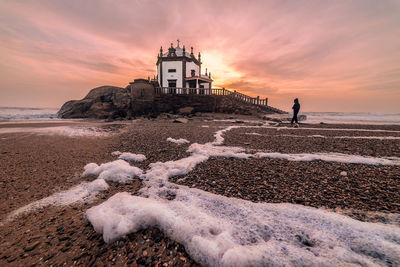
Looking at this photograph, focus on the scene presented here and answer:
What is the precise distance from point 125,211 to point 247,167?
2297mm

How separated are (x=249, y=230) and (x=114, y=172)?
103 inches

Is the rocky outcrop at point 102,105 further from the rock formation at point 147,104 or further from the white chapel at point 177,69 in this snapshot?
the white chapel at point 177,69

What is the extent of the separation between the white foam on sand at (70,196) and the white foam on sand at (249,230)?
2.07 ft

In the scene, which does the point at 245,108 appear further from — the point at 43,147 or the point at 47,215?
the point at 47,215

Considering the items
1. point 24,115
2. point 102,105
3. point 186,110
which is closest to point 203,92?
point 186,110

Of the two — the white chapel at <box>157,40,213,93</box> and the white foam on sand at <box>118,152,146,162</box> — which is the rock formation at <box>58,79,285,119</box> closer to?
the white chapel at <box>157,40,213,93</box>

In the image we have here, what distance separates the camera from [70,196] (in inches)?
95.0

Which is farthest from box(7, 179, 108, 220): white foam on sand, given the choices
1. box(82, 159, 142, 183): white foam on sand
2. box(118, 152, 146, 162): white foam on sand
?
box(118, 152, 146, 162): white foam on sand

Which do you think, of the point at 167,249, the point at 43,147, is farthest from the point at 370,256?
the point at 43,147

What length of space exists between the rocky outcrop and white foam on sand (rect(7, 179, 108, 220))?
2076cm

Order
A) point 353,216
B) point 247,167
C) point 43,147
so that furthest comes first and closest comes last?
point 43,147
point 247,167
point 353,216

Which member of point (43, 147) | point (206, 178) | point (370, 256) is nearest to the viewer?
point (370, 256)

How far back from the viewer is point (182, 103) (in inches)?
925

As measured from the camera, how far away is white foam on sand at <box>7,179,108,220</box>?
2.13 meters
